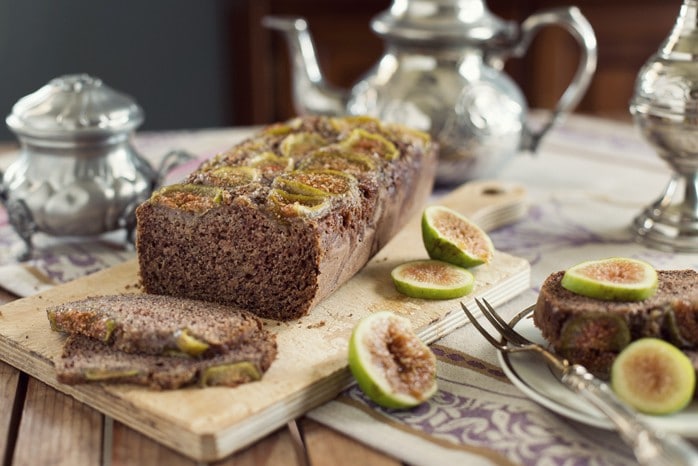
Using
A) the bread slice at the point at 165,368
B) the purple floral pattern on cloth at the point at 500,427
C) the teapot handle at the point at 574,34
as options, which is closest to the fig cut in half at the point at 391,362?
the purple floral pattern on cloth at the point at 500,427

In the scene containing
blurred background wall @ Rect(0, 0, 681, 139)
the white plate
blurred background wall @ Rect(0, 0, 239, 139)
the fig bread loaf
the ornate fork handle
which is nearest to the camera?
the ornate fork handle

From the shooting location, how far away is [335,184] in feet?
9.55

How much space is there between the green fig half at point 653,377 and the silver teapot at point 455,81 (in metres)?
2.00

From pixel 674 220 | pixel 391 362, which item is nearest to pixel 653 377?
pixel 391 362

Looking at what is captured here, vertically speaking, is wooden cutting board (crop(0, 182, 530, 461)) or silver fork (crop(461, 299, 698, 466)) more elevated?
silver fork (crop(461, 299, 698, 466))

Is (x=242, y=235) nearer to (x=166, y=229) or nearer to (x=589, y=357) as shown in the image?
(x=166, y=229)

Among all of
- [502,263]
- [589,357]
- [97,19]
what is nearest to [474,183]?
[502,263]

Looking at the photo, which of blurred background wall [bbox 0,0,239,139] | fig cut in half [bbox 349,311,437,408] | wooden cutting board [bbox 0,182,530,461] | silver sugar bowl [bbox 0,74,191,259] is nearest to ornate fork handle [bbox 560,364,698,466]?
fig cut in half [bbox 349,311,437,408]

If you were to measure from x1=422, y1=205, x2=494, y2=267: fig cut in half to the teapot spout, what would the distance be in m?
1.31

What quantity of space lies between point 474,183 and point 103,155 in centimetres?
168

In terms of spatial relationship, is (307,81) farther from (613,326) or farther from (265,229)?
(613,326)

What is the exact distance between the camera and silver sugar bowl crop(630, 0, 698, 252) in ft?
10.5

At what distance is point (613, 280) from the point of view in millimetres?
2396

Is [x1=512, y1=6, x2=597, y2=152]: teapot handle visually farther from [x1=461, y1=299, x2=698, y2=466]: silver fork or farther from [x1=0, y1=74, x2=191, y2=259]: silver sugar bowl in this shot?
[x1=461, y1=299, x2=698, y2=466]: silver fork
